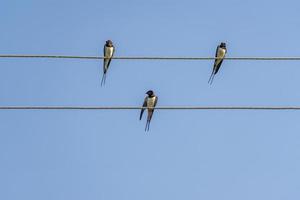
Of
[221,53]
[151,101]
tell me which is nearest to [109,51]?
[151,101]

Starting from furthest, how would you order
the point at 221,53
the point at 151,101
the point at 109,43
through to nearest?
the point at 221,53
the point at 109,43
the point at 151,101

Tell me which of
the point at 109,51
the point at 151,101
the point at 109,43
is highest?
the point at 109,43

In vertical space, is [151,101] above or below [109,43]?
below

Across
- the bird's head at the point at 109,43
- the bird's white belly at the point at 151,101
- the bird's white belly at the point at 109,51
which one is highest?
the bird's head at the point at 109,43

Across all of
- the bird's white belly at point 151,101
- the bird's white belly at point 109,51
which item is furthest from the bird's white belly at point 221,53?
the bird's white belly at point 109,51

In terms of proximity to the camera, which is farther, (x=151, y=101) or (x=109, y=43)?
(x=109, y=43)

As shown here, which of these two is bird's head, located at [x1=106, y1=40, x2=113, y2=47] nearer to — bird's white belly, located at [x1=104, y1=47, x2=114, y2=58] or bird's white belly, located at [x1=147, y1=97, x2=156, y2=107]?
bird's white belly, located at [x1=104, y1=47, x2=114, y2=58]

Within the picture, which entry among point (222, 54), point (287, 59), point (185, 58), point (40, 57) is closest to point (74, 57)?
point (40, 57)

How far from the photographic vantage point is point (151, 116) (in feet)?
53.2

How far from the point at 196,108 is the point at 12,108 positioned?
2.06 meters

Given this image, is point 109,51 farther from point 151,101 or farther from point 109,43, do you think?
point 151,101

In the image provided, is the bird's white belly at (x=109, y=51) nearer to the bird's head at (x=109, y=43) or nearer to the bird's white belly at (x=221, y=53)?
the bird's head at (x=109, y=43)

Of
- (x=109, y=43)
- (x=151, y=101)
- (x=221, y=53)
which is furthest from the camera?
(x=221, y=53)

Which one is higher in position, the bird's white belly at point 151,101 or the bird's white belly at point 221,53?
the bird's white belly at point 221,53
